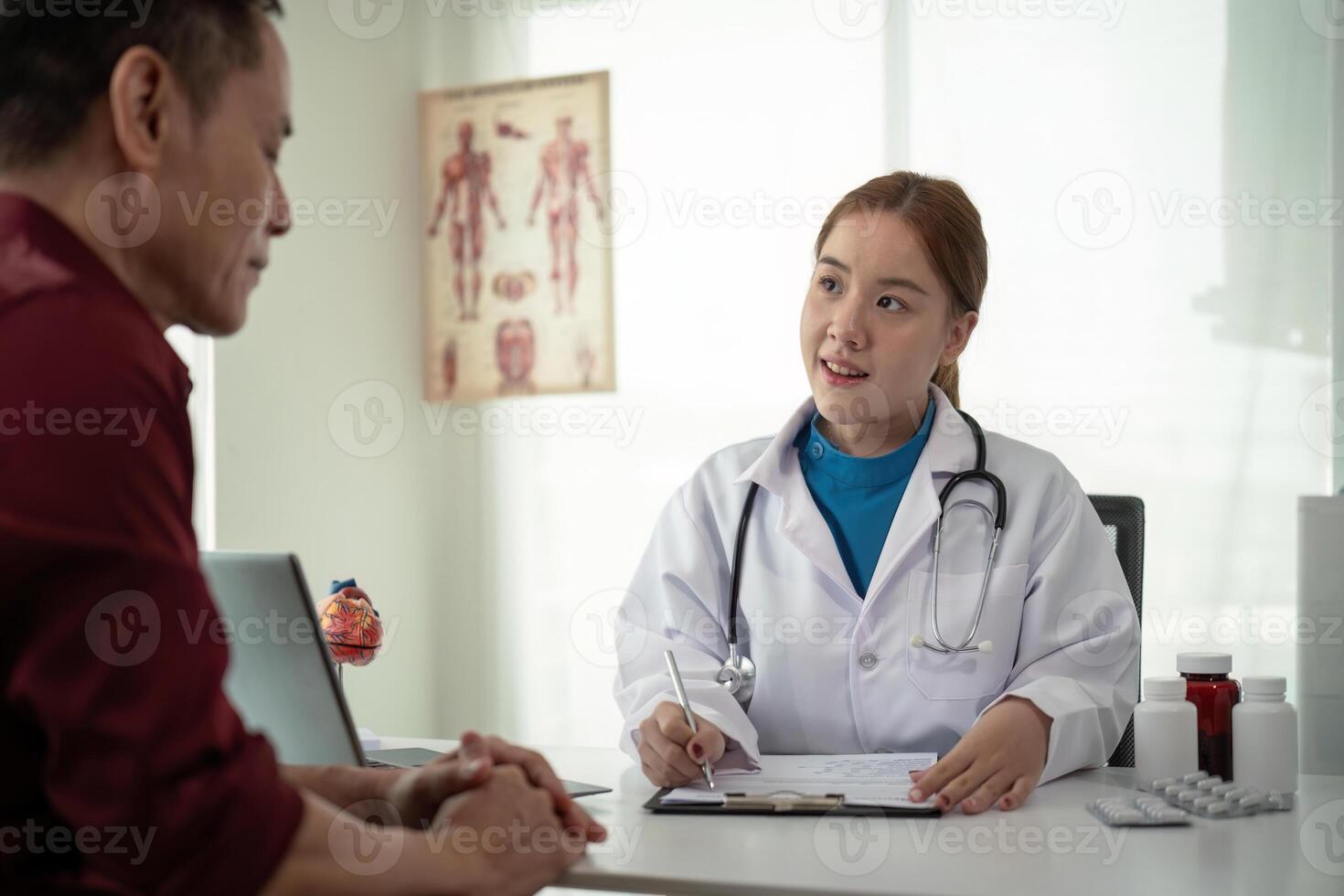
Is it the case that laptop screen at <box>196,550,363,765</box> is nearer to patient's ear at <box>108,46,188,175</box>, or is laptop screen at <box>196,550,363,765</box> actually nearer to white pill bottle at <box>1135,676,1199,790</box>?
patient's ear at <box>108,46,188,175</box>

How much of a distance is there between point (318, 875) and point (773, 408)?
2774 mm

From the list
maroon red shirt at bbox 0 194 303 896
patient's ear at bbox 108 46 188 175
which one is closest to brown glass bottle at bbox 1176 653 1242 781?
maroon red shirt at bbox 0 194 303 896

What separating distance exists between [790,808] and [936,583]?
1.59 ft

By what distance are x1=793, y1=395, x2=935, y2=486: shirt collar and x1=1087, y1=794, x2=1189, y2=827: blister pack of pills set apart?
1.96 ft

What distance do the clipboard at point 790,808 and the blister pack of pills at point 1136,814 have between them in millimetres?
166

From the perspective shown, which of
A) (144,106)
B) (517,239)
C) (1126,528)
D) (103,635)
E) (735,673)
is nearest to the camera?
(103,635)

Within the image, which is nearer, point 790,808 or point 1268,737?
point 790,808

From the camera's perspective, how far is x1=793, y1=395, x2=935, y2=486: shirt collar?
174cm

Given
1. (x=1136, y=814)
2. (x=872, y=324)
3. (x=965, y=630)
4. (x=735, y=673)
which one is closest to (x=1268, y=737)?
(x=1136, y=814)

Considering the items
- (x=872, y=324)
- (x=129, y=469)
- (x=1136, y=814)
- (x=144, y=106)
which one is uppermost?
(x=144, y=106)

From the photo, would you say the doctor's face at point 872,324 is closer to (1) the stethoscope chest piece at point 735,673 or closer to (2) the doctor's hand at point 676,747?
(1) the stethoscope chest piece at point 735,673

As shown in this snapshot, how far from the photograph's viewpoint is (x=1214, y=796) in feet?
4.10

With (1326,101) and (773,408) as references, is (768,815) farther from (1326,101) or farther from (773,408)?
(1326,101)

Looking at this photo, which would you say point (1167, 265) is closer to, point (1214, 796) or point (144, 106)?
point (1214, 796)
